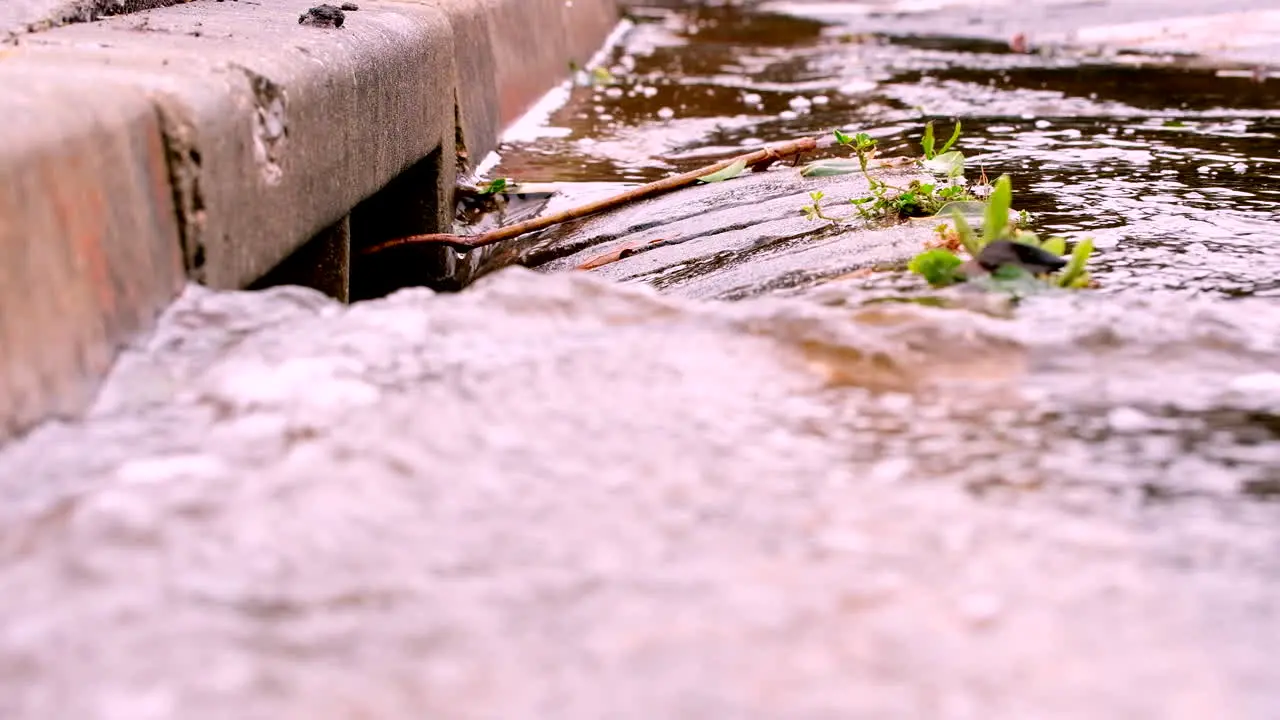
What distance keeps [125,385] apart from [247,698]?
706mm

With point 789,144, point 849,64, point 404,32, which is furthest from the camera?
point 849,64

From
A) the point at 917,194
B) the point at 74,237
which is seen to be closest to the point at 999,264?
the point at 917,194

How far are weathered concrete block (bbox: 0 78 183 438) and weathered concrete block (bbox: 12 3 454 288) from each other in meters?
0.06

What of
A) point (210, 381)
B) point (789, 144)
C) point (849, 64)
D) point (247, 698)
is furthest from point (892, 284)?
point (849, 64)

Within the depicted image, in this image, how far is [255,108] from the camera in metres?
2.05

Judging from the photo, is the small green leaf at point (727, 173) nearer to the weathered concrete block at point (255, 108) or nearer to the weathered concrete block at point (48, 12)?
the weathered concrete block at point (255, 108)

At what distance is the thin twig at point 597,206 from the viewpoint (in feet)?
10.2

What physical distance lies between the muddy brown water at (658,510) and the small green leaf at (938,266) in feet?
0.14

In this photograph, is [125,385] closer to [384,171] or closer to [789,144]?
[384,171]

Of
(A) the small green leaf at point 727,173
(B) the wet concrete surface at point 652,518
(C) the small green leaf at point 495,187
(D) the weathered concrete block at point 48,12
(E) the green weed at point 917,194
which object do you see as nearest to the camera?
(B) the wet concrete surface at point 652,518

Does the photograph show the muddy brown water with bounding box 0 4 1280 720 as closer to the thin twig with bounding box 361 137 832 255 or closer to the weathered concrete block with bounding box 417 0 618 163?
the thin twig with bounding box 361 137 832 255

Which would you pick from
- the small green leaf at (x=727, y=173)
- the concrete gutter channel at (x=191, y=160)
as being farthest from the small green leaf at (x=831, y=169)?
the concrete gutter channel at (x=191, y=160)

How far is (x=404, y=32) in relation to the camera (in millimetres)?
3150

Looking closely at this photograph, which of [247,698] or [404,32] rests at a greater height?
[404,32]
